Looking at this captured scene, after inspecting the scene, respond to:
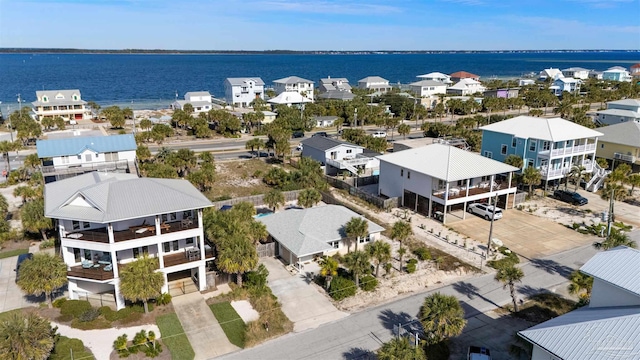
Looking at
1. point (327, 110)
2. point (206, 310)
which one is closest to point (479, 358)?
point (206, 310)

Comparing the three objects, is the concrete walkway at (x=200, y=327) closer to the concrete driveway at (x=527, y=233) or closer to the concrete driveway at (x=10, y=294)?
the concrete driveway at (x=10, y=294)

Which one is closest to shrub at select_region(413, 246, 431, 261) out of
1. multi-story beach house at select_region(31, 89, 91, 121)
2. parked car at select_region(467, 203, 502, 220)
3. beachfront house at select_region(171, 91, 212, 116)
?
parked car at select_region(467, 203, 502, 220)

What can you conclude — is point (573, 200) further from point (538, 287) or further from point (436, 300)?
point (436, 300)

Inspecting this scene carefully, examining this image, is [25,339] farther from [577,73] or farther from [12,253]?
[577,73]

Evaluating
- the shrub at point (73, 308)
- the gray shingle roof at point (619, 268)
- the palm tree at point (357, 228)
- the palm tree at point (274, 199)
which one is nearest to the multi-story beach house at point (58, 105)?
the palm tree at point (274, 199)

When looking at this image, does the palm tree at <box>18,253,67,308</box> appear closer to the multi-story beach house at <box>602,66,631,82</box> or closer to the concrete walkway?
the concrete walkway

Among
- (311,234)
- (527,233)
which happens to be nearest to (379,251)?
(311,234)
